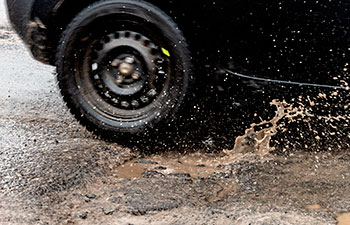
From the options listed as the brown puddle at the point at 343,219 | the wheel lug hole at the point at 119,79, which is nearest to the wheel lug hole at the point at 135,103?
the wheel lug hole at the point at 119,79

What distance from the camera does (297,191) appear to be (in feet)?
8.42

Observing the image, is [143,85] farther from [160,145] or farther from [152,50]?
[160,145]

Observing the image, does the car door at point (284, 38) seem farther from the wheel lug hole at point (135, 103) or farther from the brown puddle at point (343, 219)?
the brown puddle at point (343, 219)

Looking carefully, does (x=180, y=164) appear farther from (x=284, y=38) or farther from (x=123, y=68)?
(x=284, y=38)

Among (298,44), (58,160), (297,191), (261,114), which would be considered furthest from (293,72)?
(58,160)

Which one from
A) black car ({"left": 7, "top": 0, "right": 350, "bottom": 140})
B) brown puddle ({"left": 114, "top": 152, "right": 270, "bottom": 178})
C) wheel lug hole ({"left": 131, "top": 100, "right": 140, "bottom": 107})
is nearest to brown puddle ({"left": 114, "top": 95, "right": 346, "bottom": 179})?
brown puddle ({"left": 114, "top": 152, "right": 270, "bottom": 178})

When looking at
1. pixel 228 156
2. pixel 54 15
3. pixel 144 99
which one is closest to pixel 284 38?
pixel 228 156

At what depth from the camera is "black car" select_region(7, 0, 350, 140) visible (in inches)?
109

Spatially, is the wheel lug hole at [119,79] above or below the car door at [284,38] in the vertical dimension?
below

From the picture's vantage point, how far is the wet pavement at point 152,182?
7.52ft

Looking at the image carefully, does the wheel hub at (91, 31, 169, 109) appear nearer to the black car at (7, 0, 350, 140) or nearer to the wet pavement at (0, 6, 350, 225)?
the black car at (7, 0, 350, 140)

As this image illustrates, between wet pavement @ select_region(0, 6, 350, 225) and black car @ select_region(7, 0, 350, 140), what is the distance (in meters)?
0.31

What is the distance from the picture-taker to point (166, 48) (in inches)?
119

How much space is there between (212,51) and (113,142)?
3.30 feet
